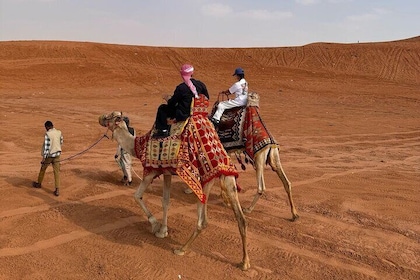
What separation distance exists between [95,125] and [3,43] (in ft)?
118

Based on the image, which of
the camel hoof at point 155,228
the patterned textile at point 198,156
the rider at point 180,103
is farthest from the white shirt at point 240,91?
the camel hoof at point 155,228

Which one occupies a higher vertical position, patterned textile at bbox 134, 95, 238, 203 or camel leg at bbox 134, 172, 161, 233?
patterned textile at bbox 134, 95, 238, 203

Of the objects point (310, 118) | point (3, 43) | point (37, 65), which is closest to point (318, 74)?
point (310, 118)

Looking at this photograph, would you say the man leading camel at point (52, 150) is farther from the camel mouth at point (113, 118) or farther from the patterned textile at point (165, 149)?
the patterned textile at point (165, 149)

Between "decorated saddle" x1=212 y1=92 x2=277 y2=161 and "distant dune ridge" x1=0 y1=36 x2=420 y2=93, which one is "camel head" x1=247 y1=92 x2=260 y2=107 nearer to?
"decorated saddle" x1=212 y1=92 x2=277 y2=161

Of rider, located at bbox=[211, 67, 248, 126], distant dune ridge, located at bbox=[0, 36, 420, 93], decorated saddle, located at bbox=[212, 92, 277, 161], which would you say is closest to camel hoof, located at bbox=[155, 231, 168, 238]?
decorated saddle, located at bbox=[212, 92, 277, 161]

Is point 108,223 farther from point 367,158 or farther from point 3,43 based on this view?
point 3,43

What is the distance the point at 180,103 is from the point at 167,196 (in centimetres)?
159

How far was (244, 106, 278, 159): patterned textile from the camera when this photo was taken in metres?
7.84

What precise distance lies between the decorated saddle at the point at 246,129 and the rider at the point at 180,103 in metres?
1.83

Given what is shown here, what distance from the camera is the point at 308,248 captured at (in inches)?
257

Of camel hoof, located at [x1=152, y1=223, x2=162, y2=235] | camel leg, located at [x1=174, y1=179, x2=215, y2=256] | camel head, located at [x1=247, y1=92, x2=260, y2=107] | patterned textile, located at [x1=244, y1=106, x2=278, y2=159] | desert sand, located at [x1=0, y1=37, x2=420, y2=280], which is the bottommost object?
desert sand, located at [x1=0, y1=37, x2=420, y2=280]

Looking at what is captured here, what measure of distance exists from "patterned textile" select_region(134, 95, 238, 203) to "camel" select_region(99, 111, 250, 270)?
10 centimetres

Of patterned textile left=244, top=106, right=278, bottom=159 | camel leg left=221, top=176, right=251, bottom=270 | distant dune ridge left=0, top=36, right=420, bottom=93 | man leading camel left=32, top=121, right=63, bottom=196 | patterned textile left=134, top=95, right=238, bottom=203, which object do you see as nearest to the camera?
camel leg left=221, top=176, right=251, bottom=270
